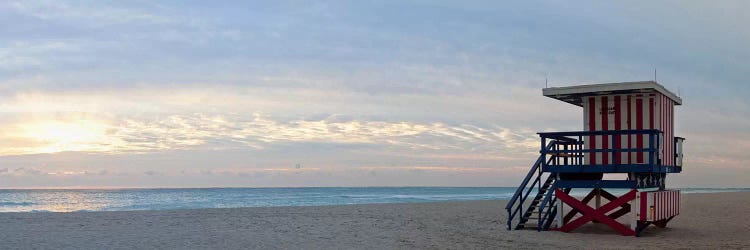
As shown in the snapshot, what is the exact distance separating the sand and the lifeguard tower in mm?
660

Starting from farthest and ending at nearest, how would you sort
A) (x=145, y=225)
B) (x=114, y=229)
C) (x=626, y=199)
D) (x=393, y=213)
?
1. (x=393, y=213)
2. (x=145, y=225)
3. (x=114, y=229)
4. (x=626, y=199)

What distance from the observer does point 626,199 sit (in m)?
16.3

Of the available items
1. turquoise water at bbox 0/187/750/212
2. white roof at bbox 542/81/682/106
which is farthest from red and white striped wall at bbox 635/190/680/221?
turquoise water at bbox 0/187/750/212

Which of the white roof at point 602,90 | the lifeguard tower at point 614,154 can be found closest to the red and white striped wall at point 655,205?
the lifeguard tower at point 614,154

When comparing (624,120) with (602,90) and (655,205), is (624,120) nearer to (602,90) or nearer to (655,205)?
(602,90)

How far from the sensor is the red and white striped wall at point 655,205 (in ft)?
53.2

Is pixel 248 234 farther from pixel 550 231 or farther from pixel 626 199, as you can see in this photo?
pixel 626 199

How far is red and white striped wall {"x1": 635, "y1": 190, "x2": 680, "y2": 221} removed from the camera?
16.2 metres

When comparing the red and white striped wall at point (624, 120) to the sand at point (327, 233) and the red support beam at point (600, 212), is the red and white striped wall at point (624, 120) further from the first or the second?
the sand at point (327, 233)

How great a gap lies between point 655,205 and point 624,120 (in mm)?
2202

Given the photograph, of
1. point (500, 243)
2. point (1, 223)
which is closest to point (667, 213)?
point (500, 243)

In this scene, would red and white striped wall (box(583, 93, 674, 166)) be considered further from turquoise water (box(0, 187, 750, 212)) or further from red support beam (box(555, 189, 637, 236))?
turquoise water (box(0, 187, 750, 212))

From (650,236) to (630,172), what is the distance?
1.66 m

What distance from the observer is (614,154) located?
55.2ft
